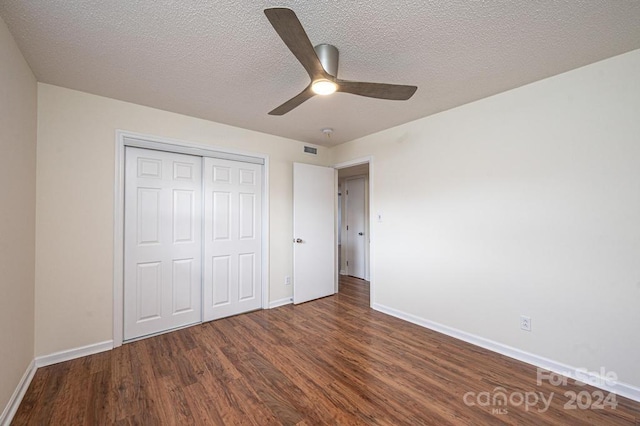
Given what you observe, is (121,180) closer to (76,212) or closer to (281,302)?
(76,212)

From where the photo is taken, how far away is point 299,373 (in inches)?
83.0

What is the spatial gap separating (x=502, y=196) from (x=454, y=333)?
145 cm

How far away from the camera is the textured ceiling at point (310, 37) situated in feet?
4.72

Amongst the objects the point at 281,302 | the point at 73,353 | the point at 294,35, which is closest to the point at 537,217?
the point at 294,35

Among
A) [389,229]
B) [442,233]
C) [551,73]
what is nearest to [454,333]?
[442,233]

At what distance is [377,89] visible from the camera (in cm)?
172

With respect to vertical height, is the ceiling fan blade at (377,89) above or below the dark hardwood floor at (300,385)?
above

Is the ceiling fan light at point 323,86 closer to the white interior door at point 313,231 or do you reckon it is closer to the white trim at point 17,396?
the white interior door at point 313,231

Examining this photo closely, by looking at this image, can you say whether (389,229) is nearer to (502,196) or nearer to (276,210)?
(502,196)

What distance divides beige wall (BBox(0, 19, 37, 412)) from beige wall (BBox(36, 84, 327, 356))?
0.32 ft

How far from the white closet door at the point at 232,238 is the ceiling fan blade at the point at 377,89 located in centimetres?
208

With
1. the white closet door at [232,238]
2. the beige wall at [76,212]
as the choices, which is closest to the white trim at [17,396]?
the beige wall at [76,212]

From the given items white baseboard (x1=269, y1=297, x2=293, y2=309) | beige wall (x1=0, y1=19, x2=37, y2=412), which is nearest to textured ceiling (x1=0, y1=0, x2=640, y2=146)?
beige wall (x1=0, y1=19, x2=37, y2=412)

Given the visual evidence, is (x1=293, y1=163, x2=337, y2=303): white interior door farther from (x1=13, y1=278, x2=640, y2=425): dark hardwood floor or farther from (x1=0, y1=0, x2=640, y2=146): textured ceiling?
(x1=0, y1=0, x2=640, y2=146): textured ceiling
